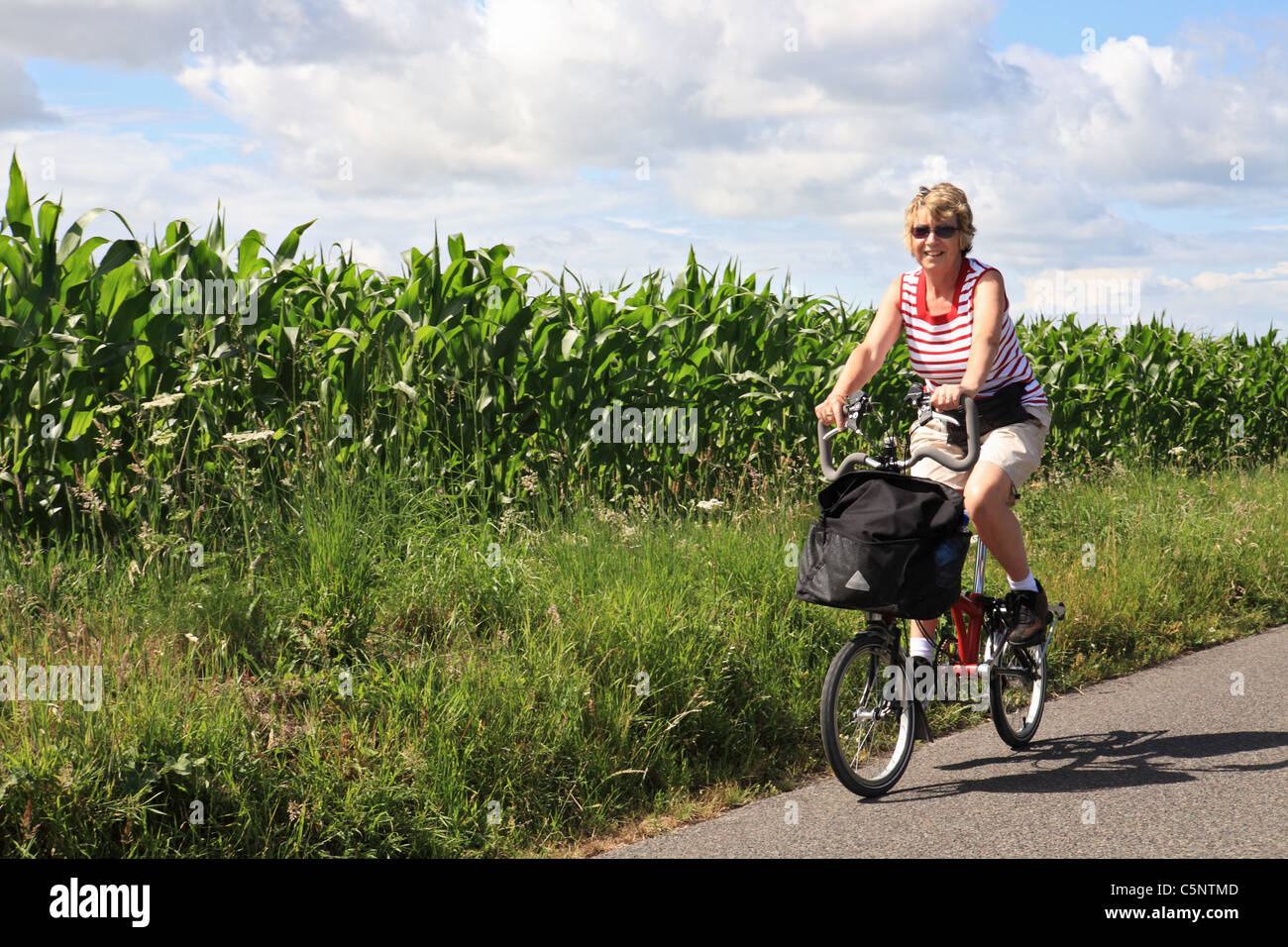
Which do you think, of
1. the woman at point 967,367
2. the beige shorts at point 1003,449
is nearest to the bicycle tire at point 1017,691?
the woman at point 967,367

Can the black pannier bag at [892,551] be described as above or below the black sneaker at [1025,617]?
above

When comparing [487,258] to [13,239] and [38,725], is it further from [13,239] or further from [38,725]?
[38,725]

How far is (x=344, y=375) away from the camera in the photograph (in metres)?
7.14

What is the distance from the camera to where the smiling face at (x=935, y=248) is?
5051 mm

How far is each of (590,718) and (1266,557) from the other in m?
7.40

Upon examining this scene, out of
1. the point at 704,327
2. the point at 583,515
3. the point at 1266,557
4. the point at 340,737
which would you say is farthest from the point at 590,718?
the point at 1266,557

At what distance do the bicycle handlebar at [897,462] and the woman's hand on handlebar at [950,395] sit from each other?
3 centimetres

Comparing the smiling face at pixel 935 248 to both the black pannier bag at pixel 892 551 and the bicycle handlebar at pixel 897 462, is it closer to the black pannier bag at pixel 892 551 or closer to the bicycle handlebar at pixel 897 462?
the bicycle handlebar at pixel 897 462

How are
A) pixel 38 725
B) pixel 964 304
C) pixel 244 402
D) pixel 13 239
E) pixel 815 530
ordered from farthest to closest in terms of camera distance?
pixel 244 402 < pixel 13 239 < pixel 964 304 < pixel 815 530 < pixel 38 725

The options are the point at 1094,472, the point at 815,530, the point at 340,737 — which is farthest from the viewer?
the point at 1094,472

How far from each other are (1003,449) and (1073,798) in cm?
156

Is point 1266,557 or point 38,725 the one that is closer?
point 38,725

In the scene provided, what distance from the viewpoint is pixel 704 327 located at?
9234mm

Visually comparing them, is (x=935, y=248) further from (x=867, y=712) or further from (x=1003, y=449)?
(x=867, y=712)
